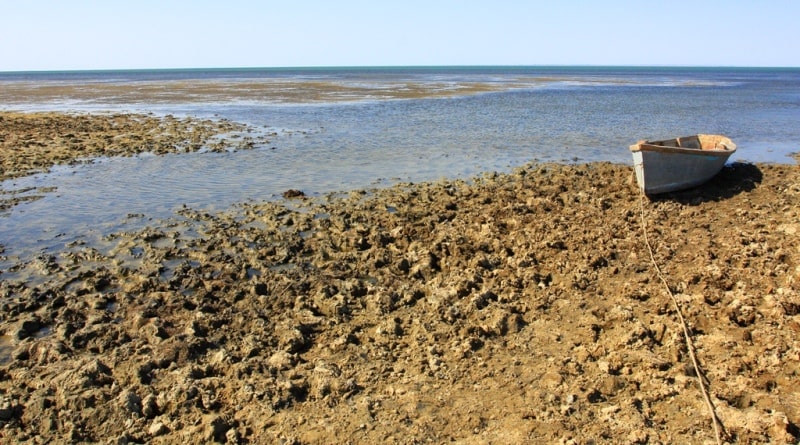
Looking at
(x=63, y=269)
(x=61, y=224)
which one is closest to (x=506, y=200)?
(x=63, y=269)

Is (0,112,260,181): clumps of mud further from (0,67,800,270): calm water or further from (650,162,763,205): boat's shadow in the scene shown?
(650,162,763,205): boat's shadow

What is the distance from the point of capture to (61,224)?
11.0 m

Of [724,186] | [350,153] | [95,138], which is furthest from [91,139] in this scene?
[724,186]

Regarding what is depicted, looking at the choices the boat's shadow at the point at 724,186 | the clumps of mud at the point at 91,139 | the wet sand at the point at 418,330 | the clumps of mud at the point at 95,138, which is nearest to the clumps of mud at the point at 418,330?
the wet sand at the point at 418,330

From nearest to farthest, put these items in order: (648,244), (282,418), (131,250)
→ (282,418), (648,244), (131,250)

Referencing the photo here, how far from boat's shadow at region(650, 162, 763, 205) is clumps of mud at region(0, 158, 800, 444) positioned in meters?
0.21

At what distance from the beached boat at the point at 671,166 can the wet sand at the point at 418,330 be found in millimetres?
500

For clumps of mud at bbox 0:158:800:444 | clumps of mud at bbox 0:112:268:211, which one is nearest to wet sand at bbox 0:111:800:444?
clumps of mud at bbox 0:158:800:444

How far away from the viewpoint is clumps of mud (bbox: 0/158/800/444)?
4.96 metres

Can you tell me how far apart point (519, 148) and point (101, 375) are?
15520 millimetres

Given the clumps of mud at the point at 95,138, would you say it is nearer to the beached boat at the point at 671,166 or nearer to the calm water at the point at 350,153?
the calm water at the point at 350,153

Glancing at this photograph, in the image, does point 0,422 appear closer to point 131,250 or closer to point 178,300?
point 178,300

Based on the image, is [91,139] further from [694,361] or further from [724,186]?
[694,361]

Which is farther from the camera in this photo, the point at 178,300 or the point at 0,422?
the point at 178,300
